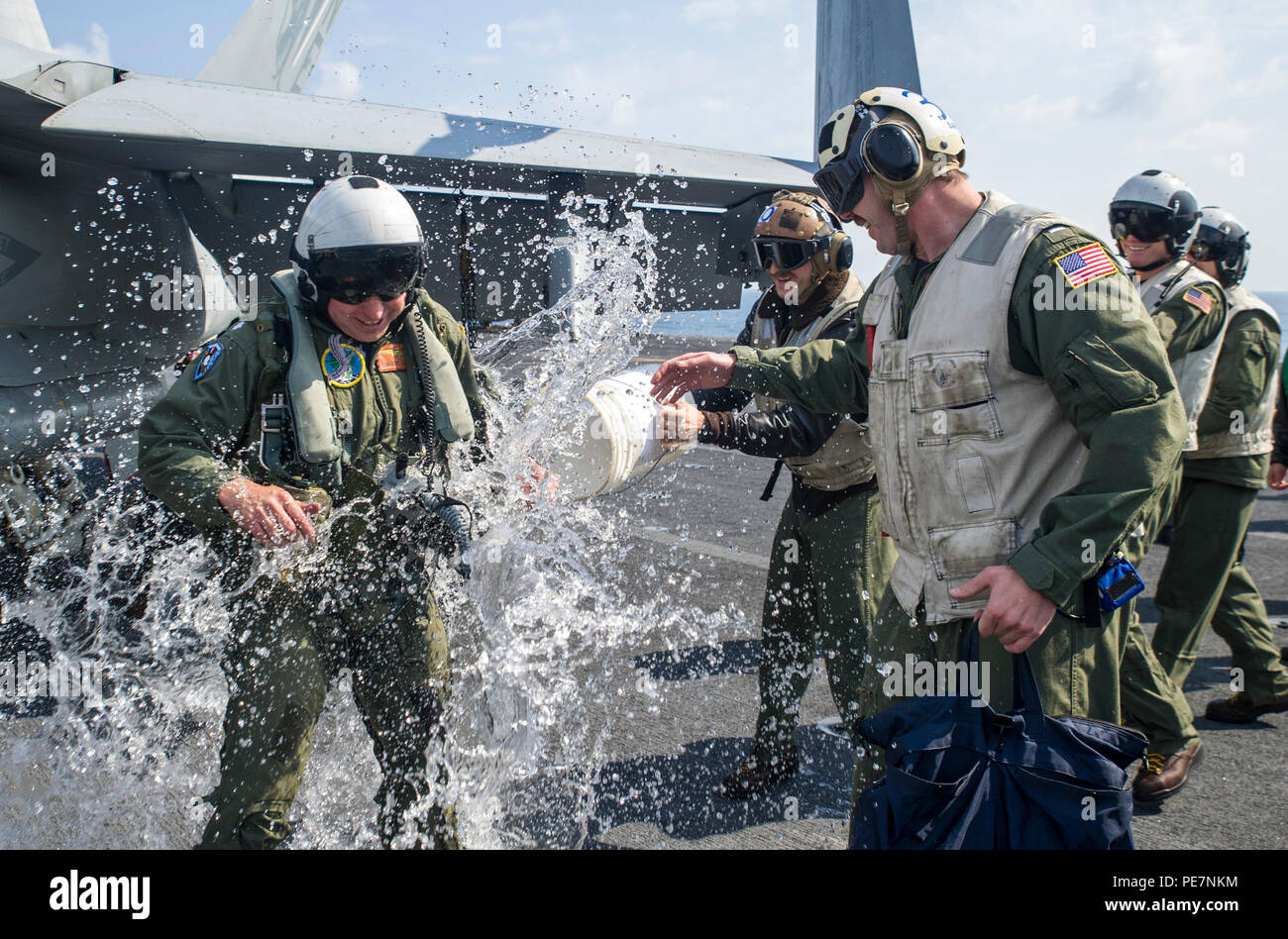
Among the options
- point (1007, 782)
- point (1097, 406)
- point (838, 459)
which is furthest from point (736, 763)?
point (1097, 406)

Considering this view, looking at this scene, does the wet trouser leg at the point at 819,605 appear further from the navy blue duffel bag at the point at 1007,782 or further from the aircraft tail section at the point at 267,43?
the aircraft tail section at the point at 267,43

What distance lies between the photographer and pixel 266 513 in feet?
7.17

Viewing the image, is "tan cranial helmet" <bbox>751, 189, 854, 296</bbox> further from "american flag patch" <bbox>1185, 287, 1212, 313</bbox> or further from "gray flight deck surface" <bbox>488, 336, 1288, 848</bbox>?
"gray flight deck surface" <bbox>488, 336, 1288, 848</bbox>

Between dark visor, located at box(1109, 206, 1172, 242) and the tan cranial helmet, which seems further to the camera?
dark visor, located at box(1109, 206, 1172, 242)

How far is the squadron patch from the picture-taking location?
8.41 ft

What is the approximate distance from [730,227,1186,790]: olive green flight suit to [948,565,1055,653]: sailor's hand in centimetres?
2

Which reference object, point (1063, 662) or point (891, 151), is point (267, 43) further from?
point (1063, 662)

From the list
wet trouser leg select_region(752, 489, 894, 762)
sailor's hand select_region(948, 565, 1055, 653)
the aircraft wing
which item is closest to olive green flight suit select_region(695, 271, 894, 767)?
wet trouser leg select_region(752, 489, 894, 762)

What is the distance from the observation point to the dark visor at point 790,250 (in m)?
3.18

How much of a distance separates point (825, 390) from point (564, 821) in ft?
5.46

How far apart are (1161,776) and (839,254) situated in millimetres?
2163

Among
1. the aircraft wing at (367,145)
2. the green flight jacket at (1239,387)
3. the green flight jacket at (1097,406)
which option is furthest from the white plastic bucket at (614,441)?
the aircraft wing at (367,145)

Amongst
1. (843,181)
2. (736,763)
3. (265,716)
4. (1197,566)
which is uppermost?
(843,181)
